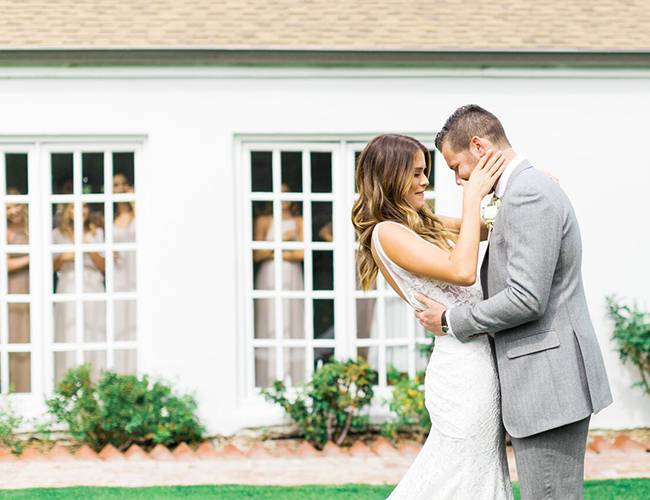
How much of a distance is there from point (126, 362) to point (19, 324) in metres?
1.00

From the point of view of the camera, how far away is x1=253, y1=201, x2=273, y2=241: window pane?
6684 millimetres

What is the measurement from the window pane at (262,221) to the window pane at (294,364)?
1045 mm

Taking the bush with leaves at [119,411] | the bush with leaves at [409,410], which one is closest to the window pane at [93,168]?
the bush with leaves at [119,411]

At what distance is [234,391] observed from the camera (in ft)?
21.3

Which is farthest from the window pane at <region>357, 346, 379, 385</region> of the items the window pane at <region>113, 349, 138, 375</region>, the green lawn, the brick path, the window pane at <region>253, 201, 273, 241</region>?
the window pane at <region>113, 349, 138, 375</region>

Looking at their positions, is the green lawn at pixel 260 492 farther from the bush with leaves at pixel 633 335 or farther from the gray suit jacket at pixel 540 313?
the gray suit jacket at pixel 540 313

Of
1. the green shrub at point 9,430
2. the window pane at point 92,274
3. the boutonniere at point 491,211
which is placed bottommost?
the green shrub at point 9,430

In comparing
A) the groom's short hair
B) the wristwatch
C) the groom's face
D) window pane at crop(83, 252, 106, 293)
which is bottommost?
the wristwatch

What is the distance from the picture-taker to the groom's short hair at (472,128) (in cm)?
289

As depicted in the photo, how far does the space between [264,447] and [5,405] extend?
233cm

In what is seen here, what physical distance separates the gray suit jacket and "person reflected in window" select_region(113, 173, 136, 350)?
452 centimetres

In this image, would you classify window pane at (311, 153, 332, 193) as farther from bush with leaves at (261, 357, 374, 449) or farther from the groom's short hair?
the groom's short hair

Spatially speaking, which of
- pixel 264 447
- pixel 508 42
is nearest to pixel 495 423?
pixel 264 447

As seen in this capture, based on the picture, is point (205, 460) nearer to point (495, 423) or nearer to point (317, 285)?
point (317, 285)
